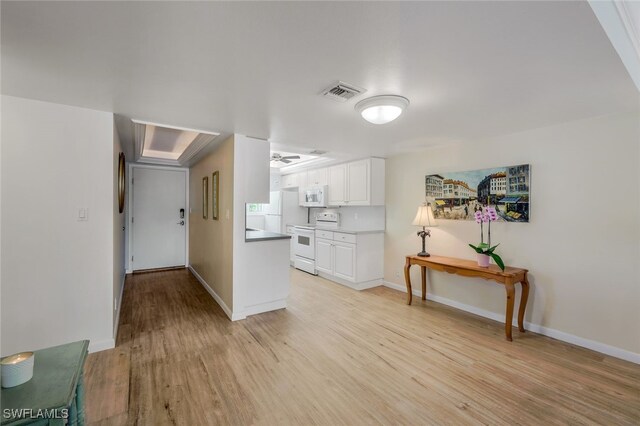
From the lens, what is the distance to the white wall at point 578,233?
2525 millimetres

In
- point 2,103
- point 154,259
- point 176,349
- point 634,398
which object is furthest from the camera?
point 154,259

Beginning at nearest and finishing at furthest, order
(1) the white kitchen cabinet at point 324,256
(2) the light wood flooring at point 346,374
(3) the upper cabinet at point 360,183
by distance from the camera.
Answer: (2) the light wood flooring at point 346,374, (3) the upper cabinet at point 360,183, (1) the white kitchen cabinet at point 324,256

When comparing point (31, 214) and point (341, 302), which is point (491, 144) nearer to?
point (341, 302)

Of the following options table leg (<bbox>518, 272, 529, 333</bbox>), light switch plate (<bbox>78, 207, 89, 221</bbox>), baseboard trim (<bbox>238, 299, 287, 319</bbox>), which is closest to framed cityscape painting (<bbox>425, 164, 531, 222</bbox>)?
table leg (<bbox>518, 272, 529, 333</bbox>)

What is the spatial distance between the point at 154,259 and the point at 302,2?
5778 millimetres

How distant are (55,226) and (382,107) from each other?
2845mm

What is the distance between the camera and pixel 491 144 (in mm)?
3416

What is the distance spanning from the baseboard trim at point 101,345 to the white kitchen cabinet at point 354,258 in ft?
10.2

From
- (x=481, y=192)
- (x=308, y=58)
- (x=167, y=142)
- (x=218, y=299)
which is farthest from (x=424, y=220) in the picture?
(x=167, y=142)

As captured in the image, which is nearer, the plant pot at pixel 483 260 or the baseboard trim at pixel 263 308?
the plant pot at pixel 483 260

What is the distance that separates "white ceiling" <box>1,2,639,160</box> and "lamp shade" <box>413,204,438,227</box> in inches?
57.0

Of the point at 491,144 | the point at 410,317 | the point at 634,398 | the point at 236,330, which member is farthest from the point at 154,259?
the point at 634,398

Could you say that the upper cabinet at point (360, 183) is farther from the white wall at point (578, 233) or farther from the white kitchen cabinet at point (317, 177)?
the white wall at point (578, 233)

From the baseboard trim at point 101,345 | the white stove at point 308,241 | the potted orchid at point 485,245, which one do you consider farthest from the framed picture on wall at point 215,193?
the potted orchid at point 485,245
